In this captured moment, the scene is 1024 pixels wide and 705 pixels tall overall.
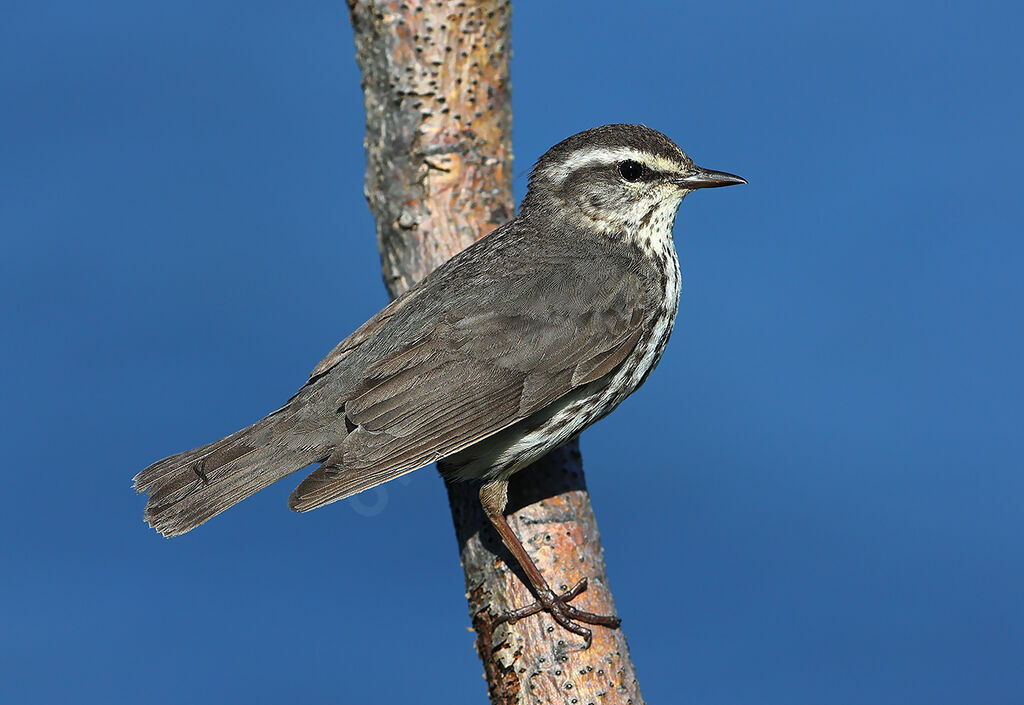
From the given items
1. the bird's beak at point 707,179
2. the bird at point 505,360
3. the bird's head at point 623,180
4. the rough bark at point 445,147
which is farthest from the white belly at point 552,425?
the bird's beak at point 707,179

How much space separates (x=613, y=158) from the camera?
447cm

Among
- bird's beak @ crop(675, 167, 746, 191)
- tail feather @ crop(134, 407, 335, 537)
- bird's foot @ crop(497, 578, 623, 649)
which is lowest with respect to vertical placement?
bird's foot @ crop(497, 578, 623, 649)

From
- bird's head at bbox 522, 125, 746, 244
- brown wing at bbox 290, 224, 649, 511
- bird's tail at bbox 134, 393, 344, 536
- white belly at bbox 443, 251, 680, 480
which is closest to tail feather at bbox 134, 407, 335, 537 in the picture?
bird's tail at bbox 134, 393, 344, 536

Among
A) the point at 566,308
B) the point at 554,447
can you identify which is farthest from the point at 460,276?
the point at 554,447

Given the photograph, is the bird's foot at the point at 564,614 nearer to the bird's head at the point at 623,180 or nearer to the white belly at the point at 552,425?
the white belly at the point at 552,425

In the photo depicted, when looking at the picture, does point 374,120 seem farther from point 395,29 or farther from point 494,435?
point 494,435

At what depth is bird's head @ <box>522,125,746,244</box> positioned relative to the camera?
176 inches

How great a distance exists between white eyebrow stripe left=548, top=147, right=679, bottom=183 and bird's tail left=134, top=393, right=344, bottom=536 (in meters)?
1.46

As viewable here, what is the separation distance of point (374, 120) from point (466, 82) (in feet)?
1.51

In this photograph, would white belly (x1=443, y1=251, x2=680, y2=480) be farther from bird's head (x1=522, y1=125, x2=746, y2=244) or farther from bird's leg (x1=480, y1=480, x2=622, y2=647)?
bird's head (x1=522, y1=125, x2=746, y2=244)

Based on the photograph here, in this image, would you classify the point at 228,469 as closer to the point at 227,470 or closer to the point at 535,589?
the point at 227,470

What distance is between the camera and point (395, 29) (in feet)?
16.2

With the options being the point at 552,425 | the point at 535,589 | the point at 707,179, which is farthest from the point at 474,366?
the point at 707,179

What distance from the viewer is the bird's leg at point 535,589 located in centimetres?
421
